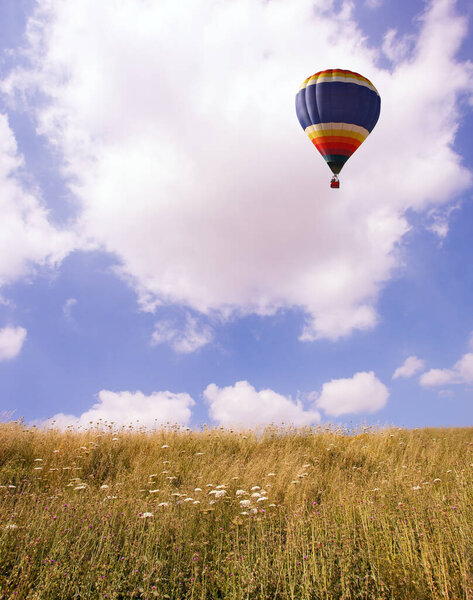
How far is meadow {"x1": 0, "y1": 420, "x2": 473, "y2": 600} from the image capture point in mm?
4527

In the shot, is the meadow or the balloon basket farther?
the balloon basket

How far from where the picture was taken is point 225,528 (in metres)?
6.18

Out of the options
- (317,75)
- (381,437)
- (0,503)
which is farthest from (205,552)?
(317,75)

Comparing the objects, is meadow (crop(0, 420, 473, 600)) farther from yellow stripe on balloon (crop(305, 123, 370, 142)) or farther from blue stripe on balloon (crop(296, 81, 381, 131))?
blue stripe on balloon (crop(296, 81, 381, 131))

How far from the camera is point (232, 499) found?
24.0 ft

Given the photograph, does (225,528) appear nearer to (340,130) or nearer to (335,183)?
(335,183)

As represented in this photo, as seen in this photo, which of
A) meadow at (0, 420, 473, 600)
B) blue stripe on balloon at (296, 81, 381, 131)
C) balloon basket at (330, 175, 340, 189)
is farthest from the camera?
balloon basket at (330, 175, 340, 189)

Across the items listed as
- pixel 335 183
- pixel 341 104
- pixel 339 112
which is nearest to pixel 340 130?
pixel 339 112

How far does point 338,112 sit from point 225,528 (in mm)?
15999

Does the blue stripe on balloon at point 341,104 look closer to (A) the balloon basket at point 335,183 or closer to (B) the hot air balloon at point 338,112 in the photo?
(B) the hot air balloon at point 338,112

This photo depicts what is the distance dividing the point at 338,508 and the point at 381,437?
781 centimetres

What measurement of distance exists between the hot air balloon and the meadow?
39.9 feet

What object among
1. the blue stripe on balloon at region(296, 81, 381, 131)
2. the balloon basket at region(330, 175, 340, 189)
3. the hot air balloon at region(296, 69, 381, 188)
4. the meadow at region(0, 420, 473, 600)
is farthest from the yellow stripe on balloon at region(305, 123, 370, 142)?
the meadow at region(0, 420, 473, 600)

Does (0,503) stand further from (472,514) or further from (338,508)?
(472,514)
